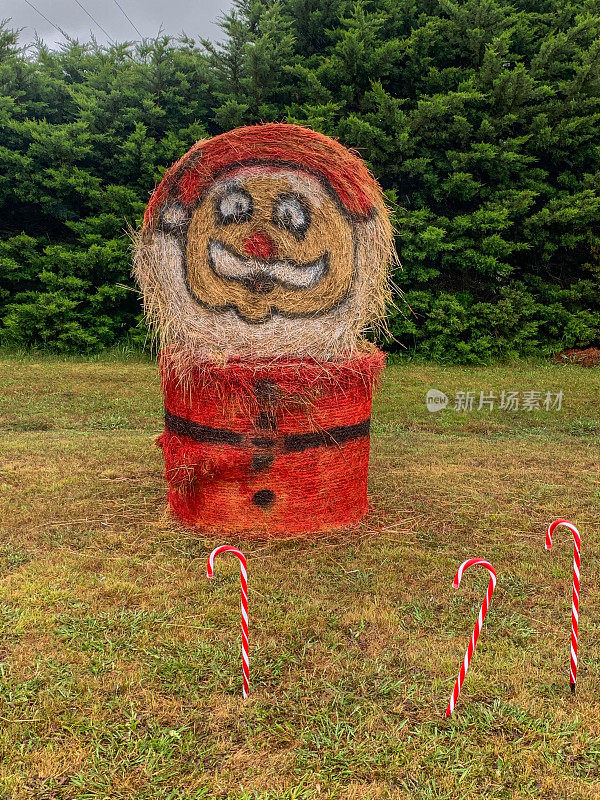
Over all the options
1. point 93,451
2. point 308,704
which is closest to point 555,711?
point 308,704

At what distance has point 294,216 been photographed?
5516 mm

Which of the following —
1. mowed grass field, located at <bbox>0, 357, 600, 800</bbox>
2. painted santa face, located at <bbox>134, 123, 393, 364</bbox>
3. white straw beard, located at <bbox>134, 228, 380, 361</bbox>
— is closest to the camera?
mowed grass field, located at <bbox>0, 357, 600, 800</bbox>

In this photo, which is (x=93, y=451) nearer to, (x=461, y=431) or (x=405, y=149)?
(x=461, y=431)

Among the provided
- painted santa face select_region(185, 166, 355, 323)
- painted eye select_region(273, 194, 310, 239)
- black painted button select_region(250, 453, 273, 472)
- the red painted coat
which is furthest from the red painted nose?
black painted button select_region(250, 453, 273, 472)

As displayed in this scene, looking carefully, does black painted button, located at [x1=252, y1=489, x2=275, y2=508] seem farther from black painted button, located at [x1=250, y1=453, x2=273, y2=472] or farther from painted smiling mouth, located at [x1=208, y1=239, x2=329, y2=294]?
painted smiling mouth, located at [x1=208, y1=239, x2=329, y2=294]

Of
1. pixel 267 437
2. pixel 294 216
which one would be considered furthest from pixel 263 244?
pixel 267 437

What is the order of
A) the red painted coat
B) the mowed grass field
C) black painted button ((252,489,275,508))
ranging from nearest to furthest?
the mowed grass field, the red painted coat, black painted button ((252,489,275,508))

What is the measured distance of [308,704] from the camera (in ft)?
10.2

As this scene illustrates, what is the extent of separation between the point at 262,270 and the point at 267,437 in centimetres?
143

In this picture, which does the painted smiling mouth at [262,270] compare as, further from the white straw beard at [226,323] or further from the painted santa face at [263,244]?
the white straw beard at [226,323]

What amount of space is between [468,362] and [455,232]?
9.24 ft

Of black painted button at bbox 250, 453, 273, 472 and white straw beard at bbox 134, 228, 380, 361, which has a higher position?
white straw beard at bbox 134, 228, 380, 361

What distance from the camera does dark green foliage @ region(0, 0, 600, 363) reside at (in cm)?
1377

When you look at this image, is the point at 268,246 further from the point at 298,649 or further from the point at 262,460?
the point at 298,649
